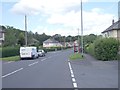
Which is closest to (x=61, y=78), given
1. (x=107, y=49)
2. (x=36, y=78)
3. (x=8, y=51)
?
(x=36, y=78)

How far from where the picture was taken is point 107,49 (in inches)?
1368

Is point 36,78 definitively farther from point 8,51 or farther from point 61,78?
point 8,51

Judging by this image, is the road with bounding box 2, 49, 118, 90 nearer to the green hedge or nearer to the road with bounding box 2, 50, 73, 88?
the road with bounding box 2, 50, 73, 88

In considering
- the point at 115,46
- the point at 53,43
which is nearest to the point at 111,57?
the point at 115,46

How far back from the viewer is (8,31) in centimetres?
9469

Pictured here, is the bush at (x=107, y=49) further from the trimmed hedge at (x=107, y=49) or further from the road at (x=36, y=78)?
the road at (x=36, y=78)

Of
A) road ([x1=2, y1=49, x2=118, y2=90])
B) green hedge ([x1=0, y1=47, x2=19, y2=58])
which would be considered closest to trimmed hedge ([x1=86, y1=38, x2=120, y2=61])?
road ([x1=2, y1=49, x2=118, y2=90])

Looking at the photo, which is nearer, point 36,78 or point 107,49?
point 36,78

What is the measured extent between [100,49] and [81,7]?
50.5 feet

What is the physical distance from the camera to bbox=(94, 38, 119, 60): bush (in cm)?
3441

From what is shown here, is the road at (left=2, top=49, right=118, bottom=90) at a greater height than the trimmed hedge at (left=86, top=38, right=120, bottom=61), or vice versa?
the trimmed hedge at (left=86, top=38, right=120, bottom=61)

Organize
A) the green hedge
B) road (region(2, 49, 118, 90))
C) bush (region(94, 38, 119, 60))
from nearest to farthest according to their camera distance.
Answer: road (region(2, 49, 118, 90)), bush (region(94, 38, 119, 60)), the green hedge

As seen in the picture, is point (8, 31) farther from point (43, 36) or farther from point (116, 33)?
point (43, 36)

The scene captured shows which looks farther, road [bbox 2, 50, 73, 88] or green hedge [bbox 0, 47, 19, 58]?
green hedge [bbox 0, 47, 19, 58]
